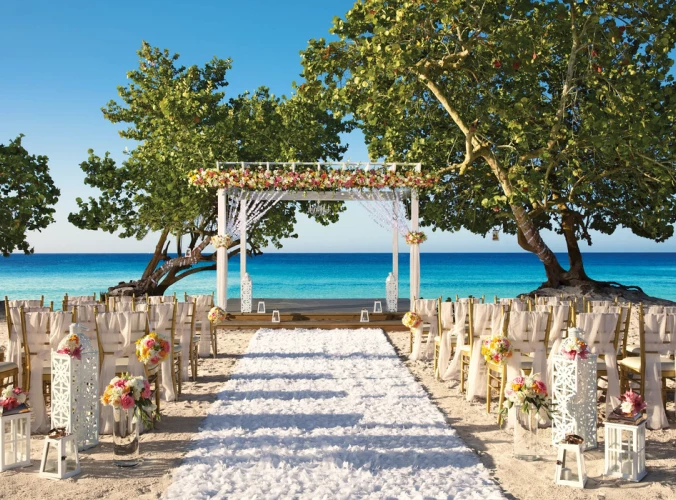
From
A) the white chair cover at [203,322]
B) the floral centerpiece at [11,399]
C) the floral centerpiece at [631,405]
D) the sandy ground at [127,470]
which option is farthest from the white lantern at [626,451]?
the white chair cover at [203,322]

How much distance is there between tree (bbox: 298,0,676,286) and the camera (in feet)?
43.5

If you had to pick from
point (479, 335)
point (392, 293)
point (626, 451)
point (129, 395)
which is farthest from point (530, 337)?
point (392, 293)

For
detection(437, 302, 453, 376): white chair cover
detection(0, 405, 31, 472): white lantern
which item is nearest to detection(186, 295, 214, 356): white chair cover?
detection(437, 302, 453, 376): white chair cover

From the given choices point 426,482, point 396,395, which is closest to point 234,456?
point 426,482

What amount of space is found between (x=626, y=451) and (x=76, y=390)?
424cm

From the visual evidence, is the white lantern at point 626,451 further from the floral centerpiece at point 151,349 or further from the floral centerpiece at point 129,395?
the floral centerpiece at point 151,349

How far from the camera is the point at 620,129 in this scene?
14078mm

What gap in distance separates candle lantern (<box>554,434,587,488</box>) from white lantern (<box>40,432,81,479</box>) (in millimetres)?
3447

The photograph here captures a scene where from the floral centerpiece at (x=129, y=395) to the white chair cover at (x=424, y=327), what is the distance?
550 centimetres

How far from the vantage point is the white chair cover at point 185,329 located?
337 inches

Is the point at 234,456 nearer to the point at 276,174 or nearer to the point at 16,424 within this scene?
the point at 16,424

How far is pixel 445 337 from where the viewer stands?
28.2 feet

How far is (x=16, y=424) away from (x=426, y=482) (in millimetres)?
3091

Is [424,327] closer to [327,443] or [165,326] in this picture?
[165,326]
